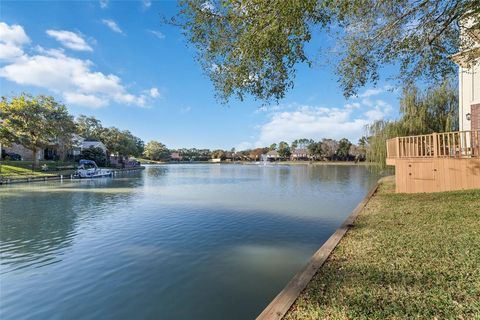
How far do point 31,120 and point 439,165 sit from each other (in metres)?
32.1

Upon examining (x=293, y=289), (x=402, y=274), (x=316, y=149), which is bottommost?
(x=293, y=289)

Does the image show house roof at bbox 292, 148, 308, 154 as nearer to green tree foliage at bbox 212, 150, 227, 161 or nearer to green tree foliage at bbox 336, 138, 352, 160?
green tree foliage at bbox 336, 138, 352, 160

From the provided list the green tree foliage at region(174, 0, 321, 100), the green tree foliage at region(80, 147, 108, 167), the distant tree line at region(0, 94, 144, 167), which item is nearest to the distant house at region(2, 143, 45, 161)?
the distant tree line at region(0, 94, 144, 167)

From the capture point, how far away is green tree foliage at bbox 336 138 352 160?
74500 mm

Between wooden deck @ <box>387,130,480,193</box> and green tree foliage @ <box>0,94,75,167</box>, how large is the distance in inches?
1191

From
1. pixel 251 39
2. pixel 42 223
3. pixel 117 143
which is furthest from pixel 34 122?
pixel 251 39

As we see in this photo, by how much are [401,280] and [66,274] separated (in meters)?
5.57

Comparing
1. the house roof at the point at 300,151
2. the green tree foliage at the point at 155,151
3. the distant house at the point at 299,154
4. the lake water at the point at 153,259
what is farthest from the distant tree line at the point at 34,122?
the house roof at the point at 300,151

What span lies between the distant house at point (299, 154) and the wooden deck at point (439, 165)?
85.3 meters

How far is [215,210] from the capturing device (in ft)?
36.7

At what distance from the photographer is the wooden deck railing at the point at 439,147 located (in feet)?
31.1

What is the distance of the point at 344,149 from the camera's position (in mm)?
74438

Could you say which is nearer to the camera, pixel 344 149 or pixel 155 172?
pixel 155 172

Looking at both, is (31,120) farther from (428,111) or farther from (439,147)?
(428,111)
